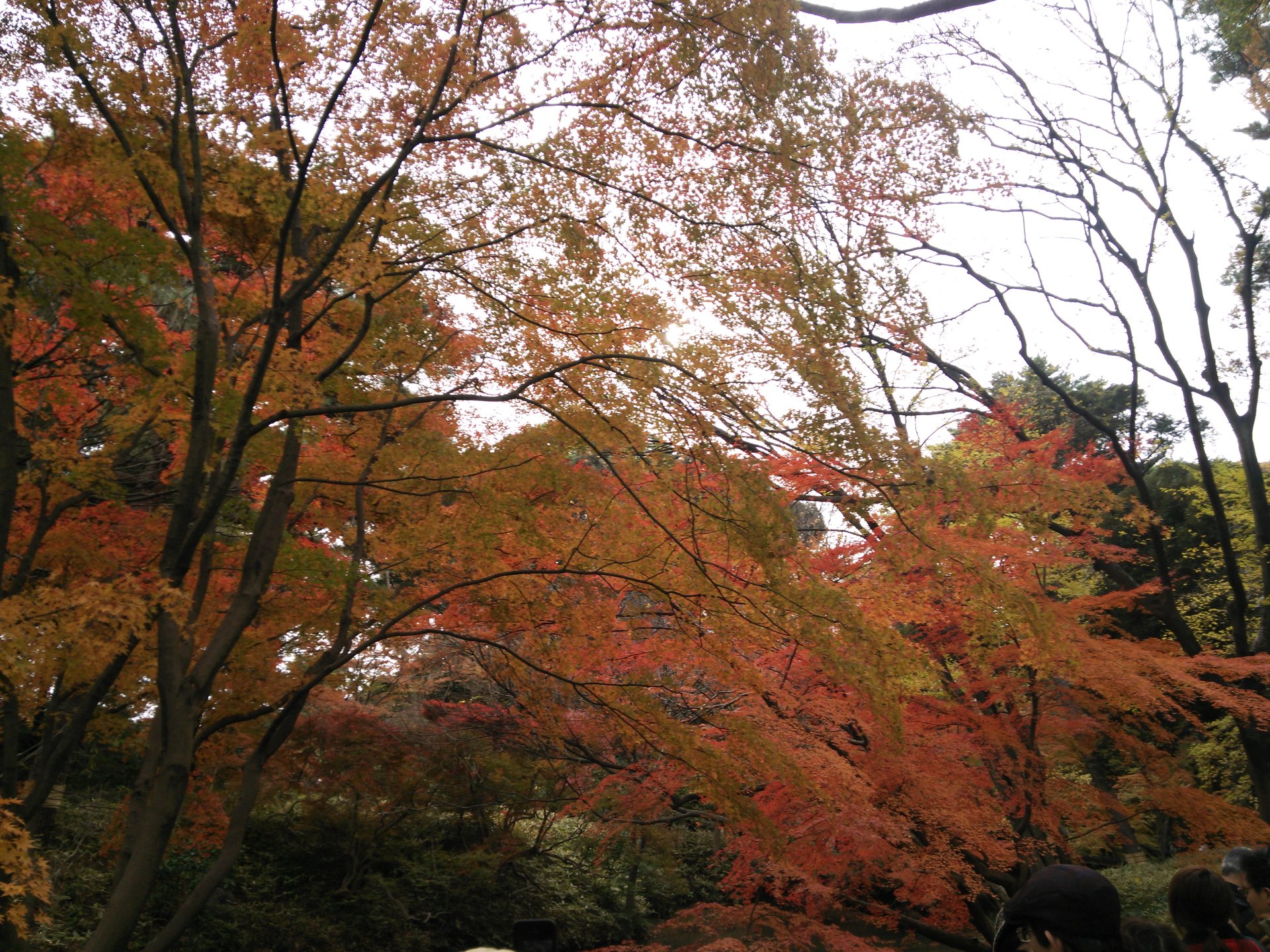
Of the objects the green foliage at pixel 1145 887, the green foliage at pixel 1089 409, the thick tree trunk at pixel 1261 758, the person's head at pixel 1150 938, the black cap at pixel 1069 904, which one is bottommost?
the green foliage at pixel 1145 887

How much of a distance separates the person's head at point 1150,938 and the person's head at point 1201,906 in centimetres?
20

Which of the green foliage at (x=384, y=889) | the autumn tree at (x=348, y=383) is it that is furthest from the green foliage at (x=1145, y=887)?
the autumn tree at (x=348, y=383)

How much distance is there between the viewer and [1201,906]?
238cm

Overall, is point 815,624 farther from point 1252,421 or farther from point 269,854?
point 269,854

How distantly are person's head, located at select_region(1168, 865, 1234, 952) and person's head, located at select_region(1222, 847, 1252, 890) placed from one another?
0.49 metres

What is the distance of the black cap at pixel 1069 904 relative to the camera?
5.92 feet

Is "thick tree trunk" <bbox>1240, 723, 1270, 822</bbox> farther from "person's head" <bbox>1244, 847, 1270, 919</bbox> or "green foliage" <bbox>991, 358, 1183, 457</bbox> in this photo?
"green foliage" <bbox>991, 358, 1183, 457</bbox>

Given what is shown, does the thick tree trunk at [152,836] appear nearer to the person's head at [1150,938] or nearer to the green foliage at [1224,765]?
the person's head at [1150,938]

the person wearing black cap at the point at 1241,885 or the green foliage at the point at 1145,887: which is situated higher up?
the person wearing black cap at the point at 1241,885

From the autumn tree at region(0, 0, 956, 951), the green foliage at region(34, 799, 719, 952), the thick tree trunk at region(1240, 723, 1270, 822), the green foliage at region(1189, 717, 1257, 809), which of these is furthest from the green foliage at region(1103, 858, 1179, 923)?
the autumn tree at region(0, 0, 956, 951)

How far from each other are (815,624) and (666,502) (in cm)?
131

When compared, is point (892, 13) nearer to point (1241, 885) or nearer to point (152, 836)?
point (1241, 885)

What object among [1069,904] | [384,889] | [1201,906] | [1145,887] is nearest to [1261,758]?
[1145,887]

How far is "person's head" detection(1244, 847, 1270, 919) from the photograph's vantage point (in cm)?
277
